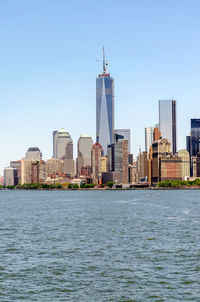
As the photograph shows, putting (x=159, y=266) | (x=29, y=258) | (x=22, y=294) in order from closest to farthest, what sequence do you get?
1. (x=22, y=294)
2. (x=159, y=266)
3. (x=29, y=258)

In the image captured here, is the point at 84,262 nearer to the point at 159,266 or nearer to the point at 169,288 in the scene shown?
the point at 159,266

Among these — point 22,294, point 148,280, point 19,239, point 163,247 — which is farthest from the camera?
point 19,239

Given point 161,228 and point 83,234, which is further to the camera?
point 161,228

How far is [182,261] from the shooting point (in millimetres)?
45906

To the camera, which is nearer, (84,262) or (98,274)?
(98,274)

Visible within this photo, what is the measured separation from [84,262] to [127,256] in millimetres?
5062

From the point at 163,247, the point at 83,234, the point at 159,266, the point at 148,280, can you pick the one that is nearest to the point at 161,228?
the point at 83,234

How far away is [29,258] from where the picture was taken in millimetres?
48594

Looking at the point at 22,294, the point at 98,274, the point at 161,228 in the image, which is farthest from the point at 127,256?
the point at 161,228

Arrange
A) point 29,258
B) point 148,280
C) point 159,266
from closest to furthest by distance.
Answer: point 148,280 → point 159,266 → point 29,258

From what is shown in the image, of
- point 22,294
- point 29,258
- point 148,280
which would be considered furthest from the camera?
point 29,258

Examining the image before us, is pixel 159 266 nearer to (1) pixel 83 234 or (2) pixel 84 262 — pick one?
(2) pixel 84 262

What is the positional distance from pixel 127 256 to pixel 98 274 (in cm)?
865

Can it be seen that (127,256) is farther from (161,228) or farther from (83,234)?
(161,228)
